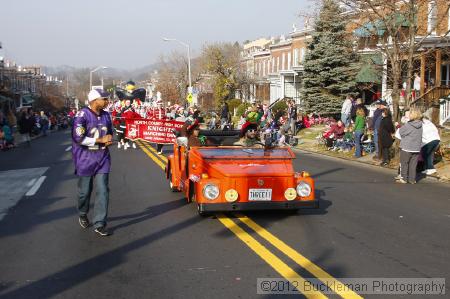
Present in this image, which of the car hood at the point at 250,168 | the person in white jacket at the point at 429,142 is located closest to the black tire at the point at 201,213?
the car hood at the point at 250,168

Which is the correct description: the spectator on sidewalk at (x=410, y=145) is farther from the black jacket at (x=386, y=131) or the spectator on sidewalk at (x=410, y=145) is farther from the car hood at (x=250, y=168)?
the car hood at (x=250, y=168)

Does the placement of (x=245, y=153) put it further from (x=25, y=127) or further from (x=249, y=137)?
(x=25, y=127)

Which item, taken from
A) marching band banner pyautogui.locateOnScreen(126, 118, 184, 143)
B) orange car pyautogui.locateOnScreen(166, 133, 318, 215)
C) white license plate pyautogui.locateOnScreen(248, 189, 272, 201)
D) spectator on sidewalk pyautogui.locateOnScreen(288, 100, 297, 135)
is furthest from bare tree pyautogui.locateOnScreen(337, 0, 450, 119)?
spectator on sidewalk pyautogui.locateOnScreen(288, 100, 297, 135)

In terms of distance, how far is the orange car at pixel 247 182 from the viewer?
835 cm

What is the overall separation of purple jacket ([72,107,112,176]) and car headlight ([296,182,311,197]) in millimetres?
2900

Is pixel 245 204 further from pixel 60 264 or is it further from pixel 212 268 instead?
pixel 60 264

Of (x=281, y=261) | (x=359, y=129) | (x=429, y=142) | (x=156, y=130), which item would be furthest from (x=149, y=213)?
(x=359, y=129)

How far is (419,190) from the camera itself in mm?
12516

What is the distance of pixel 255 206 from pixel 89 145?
2.56 metres

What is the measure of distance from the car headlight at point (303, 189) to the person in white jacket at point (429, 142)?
7.19 m

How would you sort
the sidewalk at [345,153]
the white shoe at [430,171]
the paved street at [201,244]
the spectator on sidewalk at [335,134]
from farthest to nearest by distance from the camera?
the spectator on sidewalk at [335,134]
the sidewalk at [345,153]
the white shoe at [430,171]
the paved street at [201,244]

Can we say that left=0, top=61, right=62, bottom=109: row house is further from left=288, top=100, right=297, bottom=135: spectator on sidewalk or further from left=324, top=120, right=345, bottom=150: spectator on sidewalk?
left=324, top=120, right=345, bottom=150: spectator on sidewalk

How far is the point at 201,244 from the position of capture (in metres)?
7.22

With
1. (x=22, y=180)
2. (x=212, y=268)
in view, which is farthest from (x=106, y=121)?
(x=22, y=180)
